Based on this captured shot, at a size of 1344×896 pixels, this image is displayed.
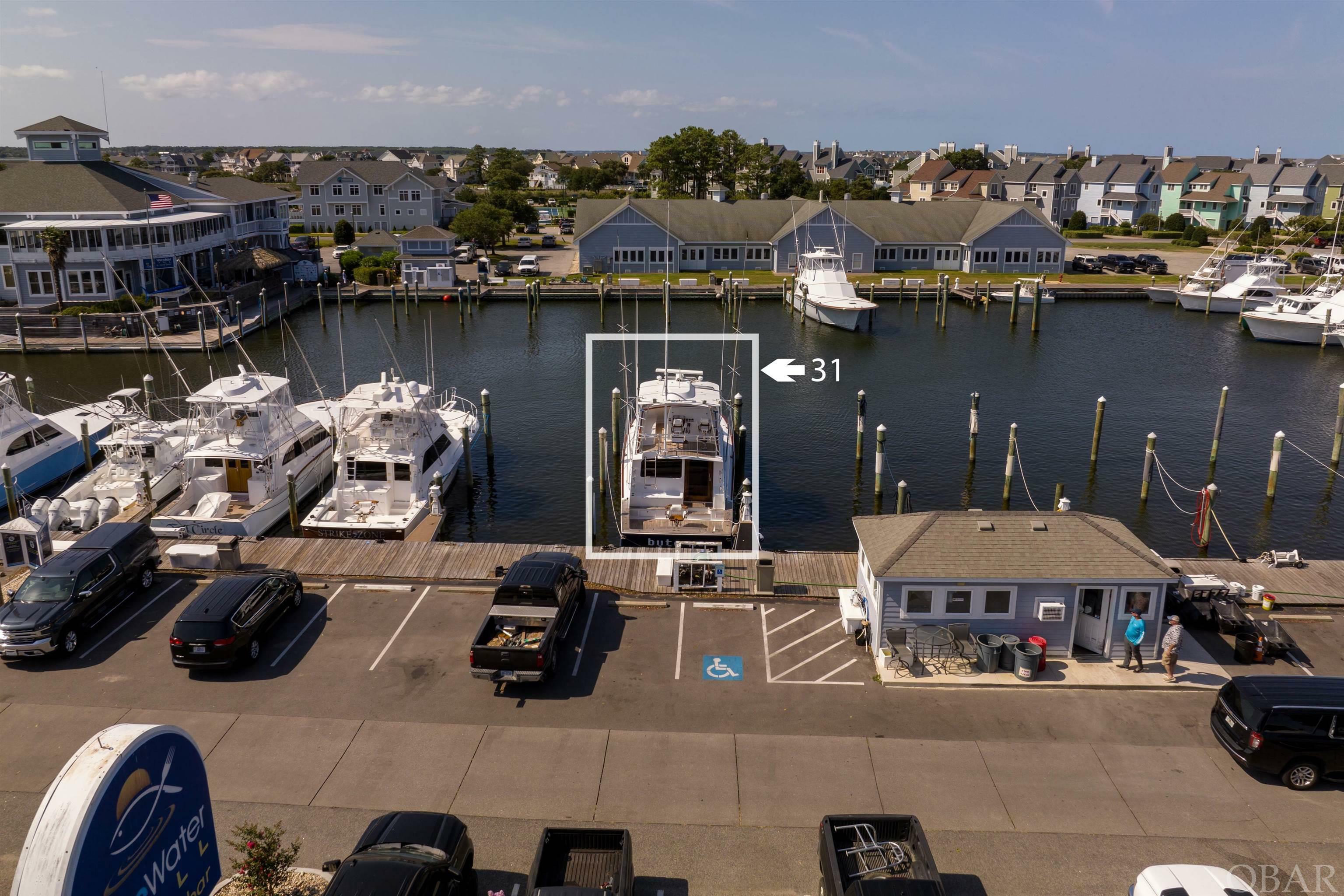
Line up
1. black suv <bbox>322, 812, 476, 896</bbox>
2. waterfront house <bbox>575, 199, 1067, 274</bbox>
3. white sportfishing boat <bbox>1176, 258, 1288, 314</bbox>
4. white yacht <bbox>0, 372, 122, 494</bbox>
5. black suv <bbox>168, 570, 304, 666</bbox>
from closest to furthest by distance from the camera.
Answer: black suv <bbox>322, 812, 476, 896</bbox> < black suv <bbox>168, 570, 304, 666</bbox> < white yacht <bbox>0, 372, 122, 494</bbox> < white sportfishing boat <bbox>1176, 258, 1288, 314</bbox> < waterfront house <bbox>575, 199, 1067, 274</bbox>

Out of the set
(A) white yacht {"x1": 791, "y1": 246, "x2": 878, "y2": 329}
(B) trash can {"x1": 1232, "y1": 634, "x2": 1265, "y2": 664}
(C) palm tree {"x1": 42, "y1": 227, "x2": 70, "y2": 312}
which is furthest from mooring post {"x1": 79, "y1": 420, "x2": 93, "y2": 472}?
(A) white yacht {"x1": 791, "y1": 246, "x2": 878, "y2": 329}

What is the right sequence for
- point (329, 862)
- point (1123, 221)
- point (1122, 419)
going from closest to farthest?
point (329, 862)
point (1122, 419)
point (1123, 221)

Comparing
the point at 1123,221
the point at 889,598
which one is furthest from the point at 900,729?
the point at 1123,221

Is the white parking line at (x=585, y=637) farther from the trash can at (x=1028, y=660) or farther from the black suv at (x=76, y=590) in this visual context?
the black suv at (x=76, y=590)

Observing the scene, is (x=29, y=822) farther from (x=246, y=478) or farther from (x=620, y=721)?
(x=246, y=478)

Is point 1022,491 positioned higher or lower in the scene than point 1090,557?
lower

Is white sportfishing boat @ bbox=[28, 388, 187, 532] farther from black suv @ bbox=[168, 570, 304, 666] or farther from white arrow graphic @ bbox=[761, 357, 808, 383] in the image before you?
white arrow graphic @ bbox=[761, 357, 808, 383]

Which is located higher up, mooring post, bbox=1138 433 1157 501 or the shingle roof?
the shingle roof
